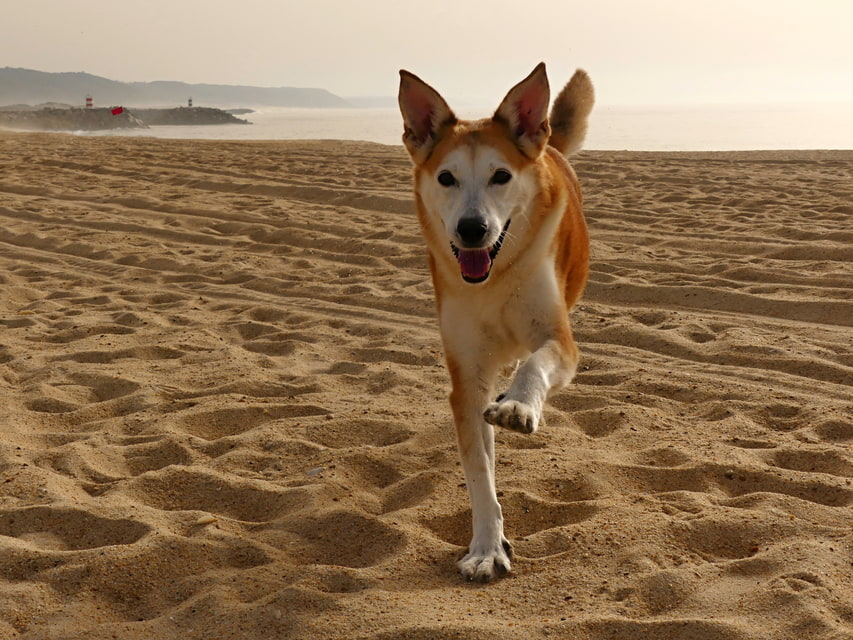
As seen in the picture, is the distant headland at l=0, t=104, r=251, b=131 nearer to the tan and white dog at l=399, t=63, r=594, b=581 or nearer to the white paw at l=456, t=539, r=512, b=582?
the tan and white dog at l=399, t=63, r=594, b=581

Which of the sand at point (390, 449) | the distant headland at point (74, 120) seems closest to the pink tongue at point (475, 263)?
the sand at point (390, 449)

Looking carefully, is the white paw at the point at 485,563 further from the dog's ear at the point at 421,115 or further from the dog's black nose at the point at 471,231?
the dog's ear at the point at 421,115

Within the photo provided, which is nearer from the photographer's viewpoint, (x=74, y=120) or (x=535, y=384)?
(x=535, y=384)

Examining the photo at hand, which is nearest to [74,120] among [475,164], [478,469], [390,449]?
[390,449]

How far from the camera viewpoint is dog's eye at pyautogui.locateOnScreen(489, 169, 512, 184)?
3.60 m

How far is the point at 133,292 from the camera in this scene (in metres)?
7.44

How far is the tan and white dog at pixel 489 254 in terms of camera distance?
3410 mm

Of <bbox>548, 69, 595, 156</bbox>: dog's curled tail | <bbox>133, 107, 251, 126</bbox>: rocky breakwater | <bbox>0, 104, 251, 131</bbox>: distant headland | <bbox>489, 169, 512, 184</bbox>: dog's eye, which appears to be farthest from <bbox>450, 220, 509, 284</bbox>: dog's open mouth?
<bbox>133, 107, 251, 126</bbox>: rocky breakwater

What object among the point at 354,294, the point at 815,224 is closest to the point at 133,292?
the point at 354,294

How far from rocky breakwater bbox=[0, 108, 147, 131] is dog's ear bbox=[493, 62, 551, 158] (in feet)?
156

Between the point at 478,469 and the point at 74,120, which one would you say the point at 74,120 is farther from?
the point at 478,469

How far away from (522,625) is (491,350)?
1198mm

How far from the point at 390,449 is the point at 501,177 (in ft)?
4.84

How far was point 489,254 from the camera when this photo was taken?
357 cm
